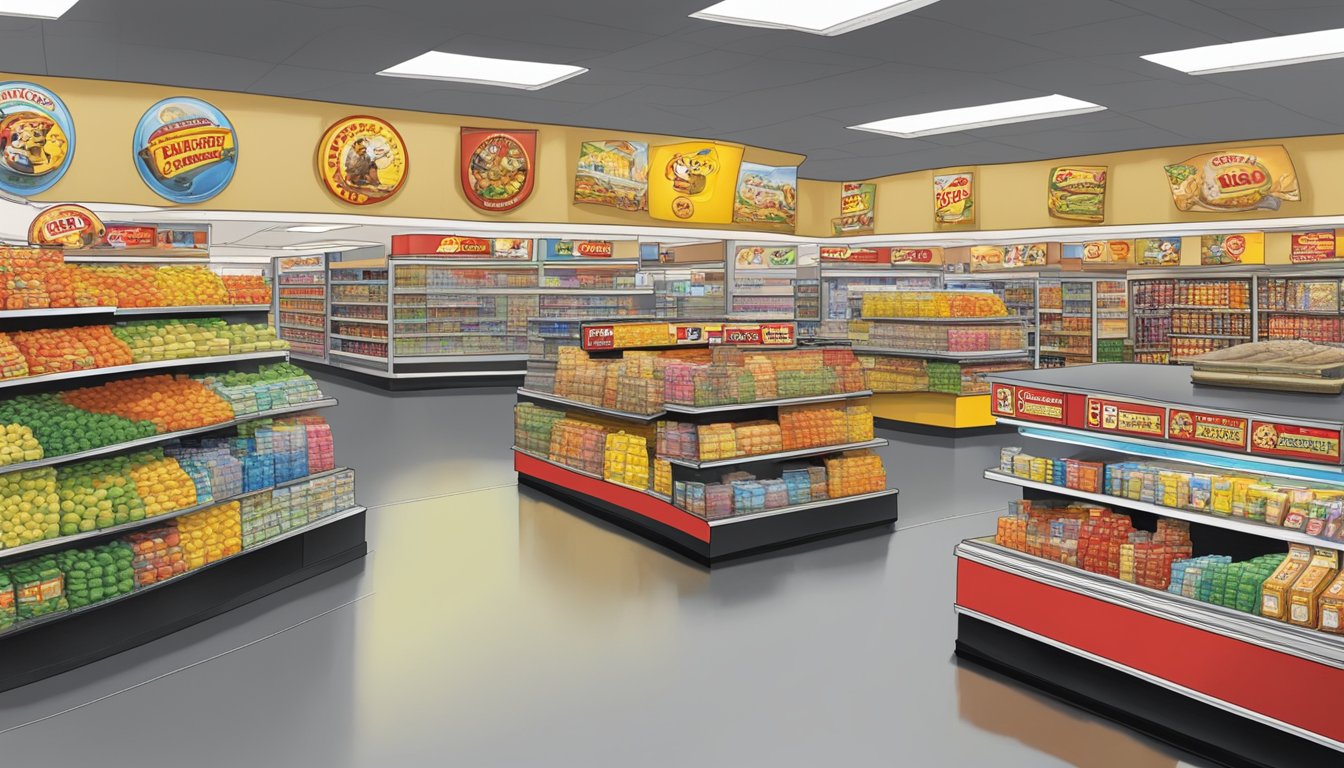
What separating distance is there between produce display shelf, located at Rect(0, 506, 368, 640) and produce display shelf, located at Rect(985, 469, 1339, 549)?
3.83 metres

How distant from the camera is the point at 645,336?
297 inches

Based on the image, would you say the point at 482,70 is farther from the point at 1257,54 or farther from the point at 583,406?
the point at 1257,54

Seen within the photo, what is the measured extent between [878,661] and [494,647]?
1.81m

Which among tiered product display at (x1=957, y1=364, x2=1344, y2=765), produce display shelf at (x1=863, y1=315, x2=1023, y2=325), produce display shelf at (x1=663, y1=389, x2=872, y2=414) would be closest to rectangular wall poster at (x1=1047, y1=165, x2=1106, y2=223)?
produce display shelf at (x1=863, y1=315, x2=1023, y2=325)

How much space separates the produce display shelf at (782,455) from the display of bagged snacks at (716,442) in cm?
3

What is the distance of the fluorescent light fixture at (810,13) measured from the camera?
21.9ft

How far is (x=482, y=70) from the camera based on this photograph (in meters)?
8.98

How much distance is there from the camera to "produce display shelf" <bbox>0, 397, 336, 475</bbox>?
395 centimetres

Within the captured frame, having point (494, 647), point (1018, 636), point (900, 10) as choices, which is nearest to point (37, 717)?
point (494, 647)

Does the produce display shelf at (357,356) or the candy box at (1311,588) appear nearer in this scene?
the candy box at (1311,588)

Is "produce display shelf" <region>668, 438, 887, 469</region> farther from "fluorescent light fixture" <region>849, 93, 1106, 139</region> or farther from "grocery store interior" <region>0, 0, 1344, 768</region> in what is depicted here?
"fluorescent light fixture" <region>849, 93, 1106, 139</region>

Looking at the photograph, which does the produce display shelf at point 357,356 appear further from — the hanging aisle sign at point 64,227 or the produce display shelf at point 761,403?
the produce display shelf at point 761,403

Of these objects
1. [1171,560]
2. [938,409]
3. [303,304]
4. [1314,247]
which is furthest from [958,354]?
[303,304]

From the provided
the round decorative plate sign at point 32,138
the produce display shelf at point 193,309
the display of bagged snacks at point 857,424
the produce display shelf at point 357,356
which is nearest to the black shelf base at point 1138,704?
the display of bagged snacks at point 857,424
